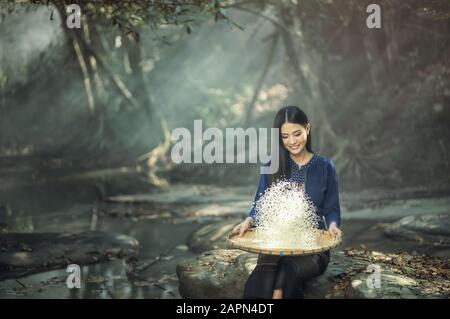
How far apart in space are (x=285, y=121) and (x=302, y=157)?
1.41 ft

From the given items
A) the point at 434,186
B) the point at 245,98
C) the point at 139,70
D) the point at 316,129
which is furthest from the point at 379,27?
the point at 245,98

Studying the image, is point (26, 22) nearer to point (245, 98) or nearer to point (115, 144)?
point (115, 144)

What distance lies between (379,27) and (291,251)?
9.30 meters

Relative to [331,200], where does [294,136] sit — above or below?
above

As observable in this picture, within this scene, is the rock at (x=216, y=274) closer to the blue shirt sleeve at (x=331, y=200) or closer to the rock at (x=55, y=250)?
the blue shirt sleeve at (x=331, y=200)

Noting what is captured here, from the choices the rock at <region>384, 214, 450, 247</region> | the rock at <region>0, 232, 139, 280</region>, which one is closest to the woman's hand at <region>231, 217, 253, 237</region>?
the rock at <region>0, 232, 139, 280</region>

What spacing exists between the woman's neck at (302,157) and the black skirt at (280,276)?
2.60 feet

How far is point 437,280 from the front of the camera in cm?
479

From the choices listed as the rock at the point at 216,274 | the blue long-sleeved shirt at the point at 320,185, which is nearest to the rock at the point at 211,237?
the rock at the point at 216,274

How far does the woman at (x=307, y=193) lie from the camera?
3.97 metres

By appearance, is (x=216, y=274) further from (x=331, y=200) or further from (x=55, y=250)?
(x=55, y=250)

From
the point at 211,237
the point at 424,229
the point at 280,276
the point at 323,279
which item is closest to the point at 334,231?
the point at 323,279

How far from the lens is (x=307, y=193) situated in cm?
453

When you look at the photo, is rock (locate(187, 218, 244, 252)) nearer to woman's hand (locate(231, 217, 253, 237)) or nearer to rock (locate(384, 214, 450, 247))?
rock (locate(384, 214, 450, 247))
